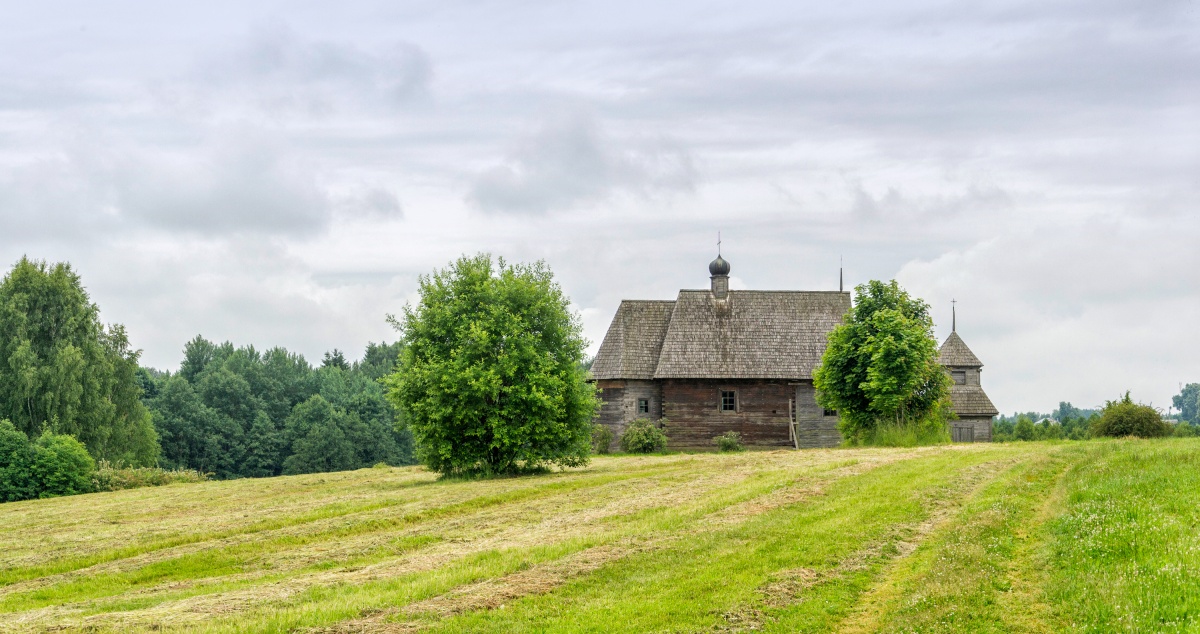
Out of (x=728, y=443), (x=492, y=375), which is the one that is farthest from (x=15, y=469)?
(x=728, y=443)

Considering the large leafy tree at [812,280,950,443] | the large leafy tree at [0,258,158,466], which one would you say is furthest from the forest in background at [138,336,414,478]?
the large leafy tree at [812,280,950,443]

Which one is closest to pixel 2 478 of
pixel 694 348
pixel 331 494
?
pixel 331 494

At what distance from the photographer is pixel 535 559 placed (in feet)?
54.7

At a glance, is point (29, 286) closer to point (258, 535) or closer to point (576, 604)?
point (258, 535)

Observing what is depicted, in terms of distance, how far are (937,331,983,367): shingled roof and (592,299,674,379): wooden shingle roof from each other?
14.6m

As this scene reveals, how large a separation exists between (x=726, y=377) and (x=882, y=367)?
10602 mm

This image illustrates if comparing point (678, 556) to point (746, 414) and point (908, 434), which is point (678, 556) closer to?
point (908, 434)

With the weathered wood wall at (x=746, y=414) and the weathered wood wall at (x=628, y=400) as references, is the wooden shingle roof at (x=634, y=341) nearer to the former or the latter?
the weathered wood wall at (x=628, y=400)

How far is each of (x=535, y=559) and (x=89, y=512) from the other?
19.8 metres

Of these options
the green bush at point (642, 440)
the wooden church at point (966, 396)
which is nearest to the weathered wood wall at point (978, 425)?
the wooden church at point (966, 396)

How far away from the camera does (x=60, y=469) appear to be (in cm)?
4191

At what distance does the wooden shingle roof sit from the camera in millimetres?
52094

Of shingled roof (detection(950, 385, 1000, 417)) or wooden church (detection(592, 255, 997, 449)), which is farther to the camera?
shingled roof (detection(950, 385, 1000, 417))

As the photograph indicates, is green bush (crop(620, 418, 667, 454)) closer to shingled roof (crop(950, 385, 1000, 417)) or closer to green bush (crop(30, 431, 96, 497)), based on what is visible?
shingled roof (crop(950, 385, 1000, 417))
